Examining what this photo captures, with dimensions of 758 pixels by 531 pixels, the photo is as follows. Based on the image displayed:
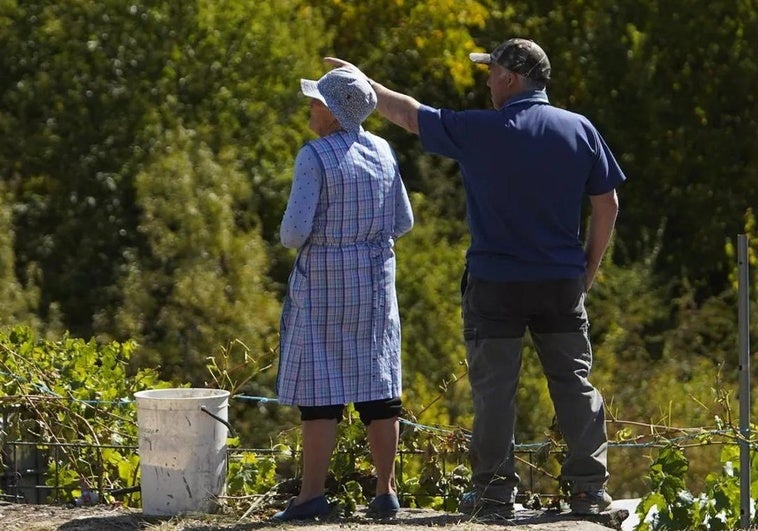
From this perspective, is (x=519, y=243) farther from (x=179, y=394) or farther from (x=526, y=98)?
(x=179, y=394)

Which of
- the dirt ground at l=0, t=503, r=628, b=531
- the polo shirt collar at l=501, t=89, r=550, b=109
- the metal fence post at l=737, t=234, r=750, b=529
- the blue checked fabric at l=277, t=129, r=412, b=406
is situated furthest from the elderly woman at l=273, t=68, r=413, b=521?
the metal fence post at l=737, t=234, r=750, b=529

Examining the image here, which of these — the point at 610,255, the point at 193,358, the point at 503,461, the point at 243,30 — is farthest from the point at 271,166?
the point at 503,461

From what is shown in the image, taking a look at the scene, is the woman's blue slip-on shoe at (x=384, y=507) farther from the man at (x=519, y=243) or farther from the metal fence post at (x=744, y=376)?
the metal fence post at (x=744, y=376)

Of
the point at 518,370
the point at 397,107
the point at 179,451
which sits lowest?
the point at 179,451

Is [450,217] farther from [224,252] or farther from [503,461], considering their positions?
[503,461]

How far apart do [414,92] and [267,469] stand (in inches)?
245

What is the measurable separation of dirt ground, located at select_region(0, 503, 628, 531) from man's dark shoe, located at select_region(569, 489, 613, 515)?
1.4 inches

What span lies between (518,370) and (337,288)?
611 mm

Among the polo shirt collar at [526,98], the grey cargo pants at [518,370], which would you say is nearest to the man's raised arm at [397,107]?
the polo shirt collar at [526,98]

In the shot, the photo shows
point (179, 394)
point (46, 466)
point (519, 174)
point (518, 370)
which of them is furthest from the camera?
point (46, 466)

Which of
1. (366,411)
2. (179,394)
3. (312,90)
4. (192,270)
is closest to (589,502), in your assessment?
(366,411)

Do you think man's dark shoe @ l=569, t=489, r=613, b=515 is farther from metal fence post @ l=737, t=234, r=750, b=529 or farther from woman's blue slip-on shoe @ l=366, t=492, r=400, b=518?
woman's blue slip-on shoe @ l=366, t=492, r=400, b=518

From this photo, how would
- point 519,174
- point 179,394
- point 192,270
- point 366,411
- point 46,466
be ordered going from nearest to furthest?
1. point 519,174
2. point 366,411
3. point 179,394
4. point 46,466
5. point 192,270

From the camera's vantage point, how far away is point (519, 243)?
458 centimetres
